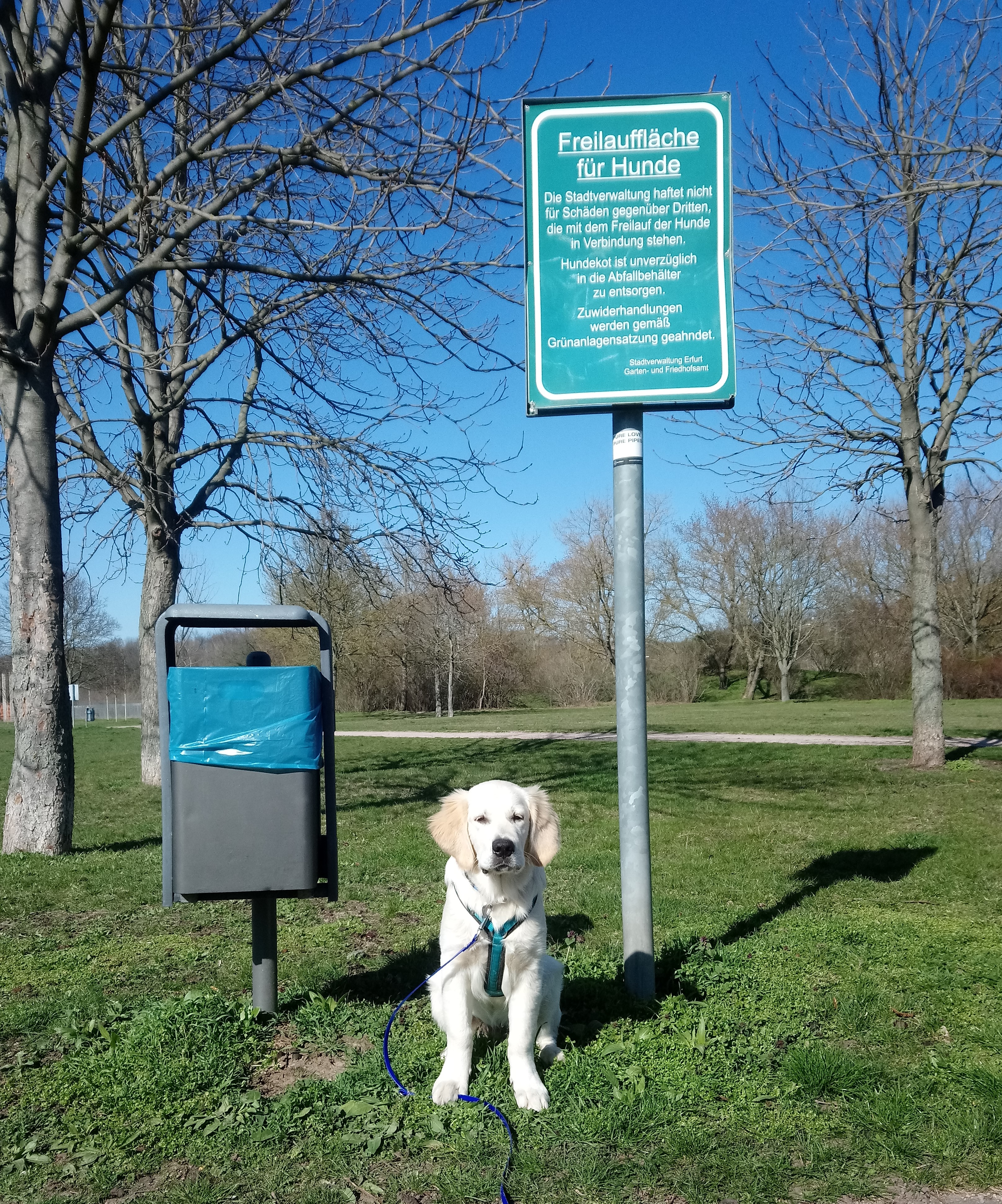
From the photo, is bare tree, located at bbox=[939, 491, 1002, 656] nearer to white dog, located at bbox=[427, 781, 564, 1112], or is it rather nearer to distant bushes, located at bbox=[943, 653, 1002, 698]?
distant bushes, located at bbox=[943, 653, 1002, 698]

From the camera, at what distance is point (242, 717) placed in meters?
3.53

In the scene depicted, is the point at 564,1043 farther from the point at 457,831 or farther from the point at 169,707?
the point at 169,707

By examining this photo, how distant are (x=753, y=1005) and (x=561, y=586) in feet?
153

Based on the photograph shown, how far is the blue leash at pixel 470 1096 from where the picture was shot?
279 centimetres

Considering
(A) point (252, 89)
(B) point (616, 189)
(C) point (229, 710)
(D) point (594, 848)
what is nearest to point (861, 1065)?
(C) point (229, 710)

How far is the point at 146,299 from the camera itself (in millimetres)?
12273

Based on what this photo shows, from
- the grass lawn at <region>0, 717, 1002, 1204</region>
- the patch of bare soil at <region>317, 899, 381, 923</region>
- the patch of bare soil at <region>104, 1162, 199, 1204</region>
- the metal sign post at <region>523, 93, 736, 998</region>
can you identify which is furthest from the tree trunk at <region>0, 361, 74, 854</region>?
the patch of bare soil at <region>104, 1162, 199, 1204</region>

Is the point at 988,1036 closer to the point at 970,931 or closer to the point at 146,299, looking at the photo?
the point at 970,931

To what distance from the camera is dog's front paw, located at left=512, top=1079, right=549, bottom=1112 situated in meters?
3.19

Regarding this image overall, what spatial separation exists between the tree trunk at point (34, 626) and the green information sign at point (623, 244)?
214 inches

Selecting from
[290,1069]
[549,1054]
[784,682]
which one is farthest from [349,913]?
[784,682]

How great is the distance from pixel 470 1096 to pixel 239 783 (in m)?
1.43

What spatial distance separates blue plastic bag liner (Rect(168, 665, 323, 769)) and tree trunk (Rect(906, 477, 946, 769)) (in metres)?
11.0

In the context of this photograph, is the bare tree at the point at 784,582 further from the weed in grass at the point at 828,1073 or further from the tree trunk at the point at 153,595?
the weed in grass at the point at 828,1073
